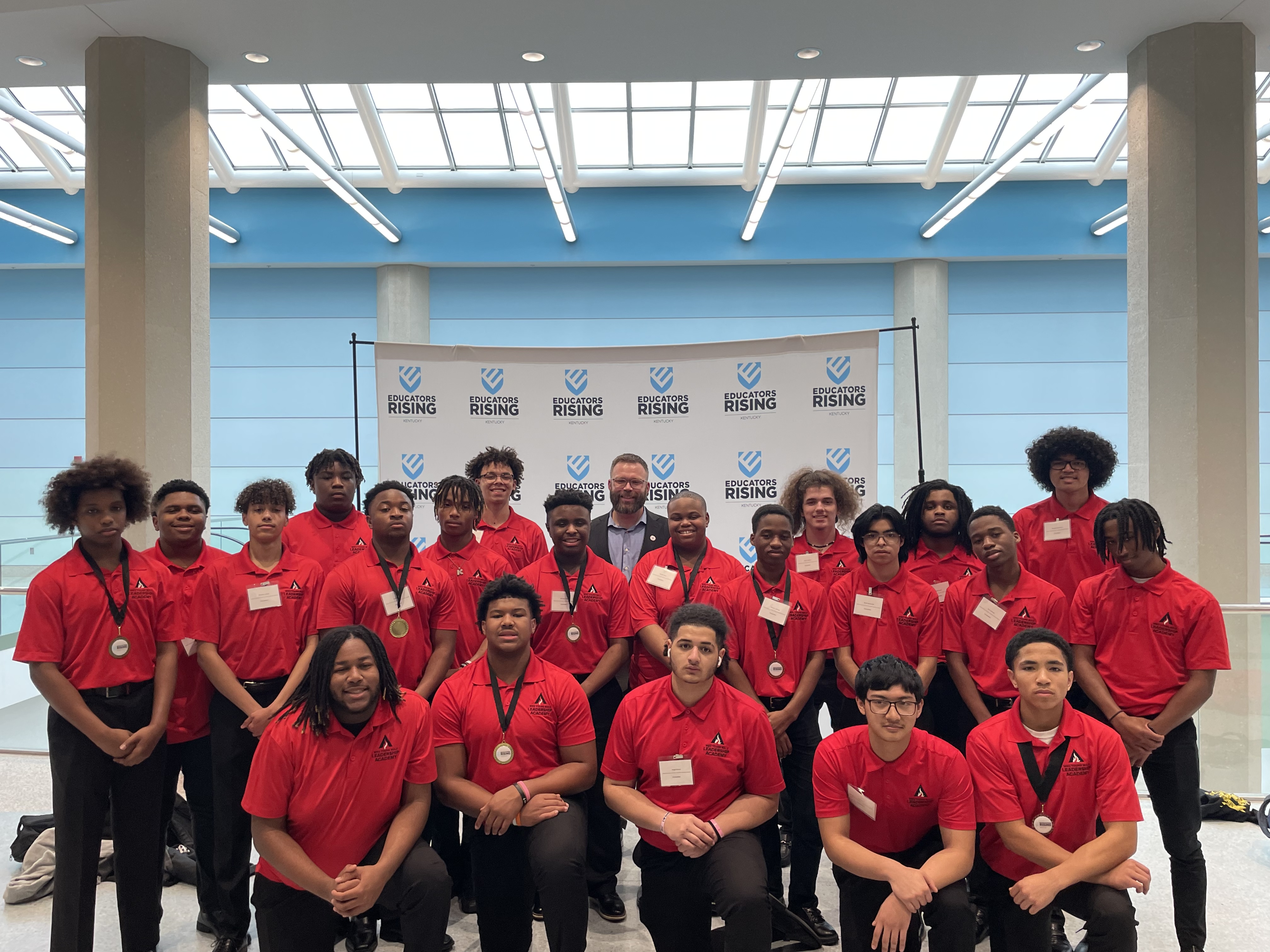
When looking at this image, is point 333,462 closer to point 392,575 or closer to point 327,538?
point 327,538

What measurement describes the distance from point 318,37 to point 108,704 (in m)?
4.73

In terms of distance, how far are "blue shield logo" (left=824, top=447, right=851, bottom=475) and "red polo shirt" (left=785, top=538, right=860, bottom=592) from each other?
1.95 meters

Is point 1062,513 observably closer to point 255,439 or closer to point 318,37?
point 318,37

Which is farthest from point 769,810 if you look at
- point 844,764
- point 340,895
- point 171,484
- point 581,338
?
point 581,338

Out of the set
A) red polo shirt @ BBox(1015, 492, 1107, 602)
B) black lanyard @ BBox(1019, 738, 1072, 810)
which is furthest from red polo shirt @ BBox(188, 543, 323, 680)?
red polo shirt @ BBox(1015, 492, 1107, 602)

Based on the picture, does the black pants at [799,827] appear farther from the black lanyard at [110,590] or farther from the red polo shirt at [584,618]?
the black lanyard at [110,590]

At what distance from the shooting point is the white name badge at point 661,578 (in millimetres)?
4027

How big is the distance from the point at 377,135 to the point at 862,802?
1020 cm

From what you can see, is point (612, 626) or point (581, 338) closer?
point (612, 626)

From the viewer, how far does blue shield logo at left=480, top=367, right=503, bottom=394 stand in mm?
6723

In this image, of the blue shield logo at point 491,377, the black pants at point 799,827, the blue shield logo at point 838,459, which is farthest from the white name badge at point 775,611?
the blue shield logo at point 491,377

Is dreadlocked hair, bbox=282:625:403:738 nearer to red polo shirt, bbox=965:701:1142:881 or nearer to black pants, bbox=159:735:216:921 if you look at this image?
black pants, bbox=159:735:216:921

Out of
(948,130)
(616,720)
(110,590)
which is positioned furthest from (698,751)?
(948,130)

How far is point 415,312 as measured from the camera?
12.4 meters
